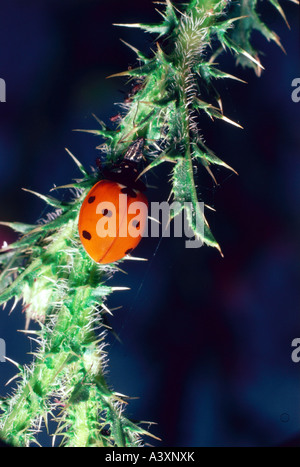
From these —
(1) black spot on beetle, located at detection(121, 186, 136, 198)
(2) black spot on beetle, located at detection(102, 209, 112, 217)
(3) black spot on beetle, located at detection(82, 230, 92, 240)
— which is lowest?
(3) black spot on beetle, located at detection(82, 230, 92, 240)

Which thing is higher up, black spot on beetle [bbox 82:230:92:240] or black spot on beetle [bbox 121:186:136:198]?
black spot on beetle [bbox 121:186:136:198]

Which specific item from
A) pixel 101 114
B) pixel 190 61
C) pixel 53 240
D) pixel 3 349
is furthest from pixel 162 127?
pixel 3 349

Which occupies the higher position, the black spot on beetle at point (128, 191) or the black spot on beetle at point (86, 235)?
the black spot on beetle at point (128, 191)

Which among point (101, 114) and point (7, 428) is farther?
point (101, 114)

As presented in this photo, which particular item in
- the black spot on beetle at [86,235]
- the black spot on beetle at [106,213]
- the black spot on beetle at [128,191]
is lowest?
the black spot on beetle at [86,235]
